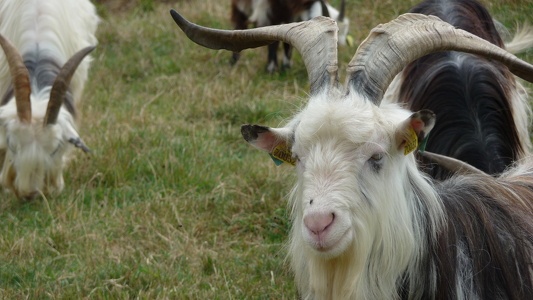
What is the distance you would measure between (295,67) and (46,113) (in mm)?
3856

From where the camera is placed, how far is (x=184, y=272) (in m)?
5.47

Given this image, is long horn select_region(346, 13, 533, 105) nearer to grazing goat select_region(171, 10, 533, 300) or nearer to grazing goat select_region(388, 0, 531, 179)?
grazing goat select_region(171, 10, 533, 300)

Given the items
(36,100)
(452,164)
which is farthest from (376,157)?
(36,100)

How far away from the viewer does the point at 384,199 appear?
3.42 m

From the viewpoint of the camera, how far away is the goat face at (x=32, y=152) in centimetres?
702

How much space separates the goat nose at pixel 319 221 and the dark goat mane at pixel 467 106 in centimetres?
158

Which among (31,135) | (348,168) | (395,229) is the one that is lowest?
(31,135)

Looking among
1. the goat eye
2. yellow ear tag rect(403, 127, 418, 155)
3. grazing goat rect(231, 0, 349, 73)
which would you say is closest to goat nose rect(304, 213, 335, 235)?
the goat eye

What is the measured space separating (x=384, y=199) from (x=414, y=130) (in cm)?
30

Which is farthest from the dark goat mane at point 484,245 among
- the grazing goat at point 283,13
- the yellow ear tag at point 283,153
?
the grazing goat at point 283,13

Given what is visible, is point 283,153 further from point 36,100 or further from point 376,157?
point 36,100

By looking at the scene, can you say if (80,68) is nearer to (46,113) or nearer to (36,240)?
(46,113)

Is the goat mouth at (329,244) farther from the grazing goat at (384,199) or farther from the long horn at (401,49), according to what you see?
the long horn at (401,49)

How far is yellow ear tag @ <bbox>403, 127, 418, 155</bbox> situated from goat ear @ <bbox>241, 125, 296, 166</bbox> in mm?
524
